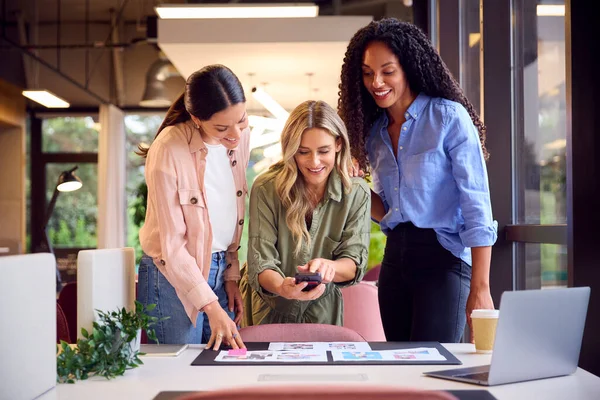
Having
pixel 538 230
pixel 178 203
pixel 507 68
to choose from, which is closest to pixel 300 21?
pixel 507 68

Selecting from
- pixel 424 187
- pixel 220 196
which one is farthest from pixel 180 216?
pixel 424 187

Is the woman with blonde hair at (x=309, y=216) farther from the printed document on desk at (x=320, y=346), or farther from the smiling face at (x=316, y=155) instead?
the printed document on desk at (x=320, y=346)

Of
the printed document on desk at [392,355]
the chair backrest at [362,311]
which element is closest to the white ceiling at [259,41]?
the chair backrest at [362,311]

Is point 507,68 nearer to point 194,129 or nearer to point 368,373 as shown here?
point 194,129

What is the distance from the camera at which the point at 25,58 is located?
1284 centimetres

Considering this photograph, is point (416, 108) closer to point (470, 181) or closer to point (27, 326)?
point (470, 181)

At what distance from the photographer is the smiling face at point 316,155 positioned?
2.62 m

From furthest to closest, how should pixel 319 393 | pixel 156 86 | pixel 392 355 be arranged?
pixel 156 86
pixel 392 355
pixel 319 393

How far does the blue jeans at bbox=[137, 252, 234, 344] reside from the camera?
2.51m

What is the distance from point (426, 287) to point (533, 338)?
33.1 inches

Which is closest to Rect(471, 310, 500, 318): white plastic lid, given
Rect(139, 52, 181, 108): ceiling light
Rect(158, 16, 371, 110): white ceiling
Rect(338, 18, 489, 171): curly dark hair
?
Rect(338, 18, 489, 171): curly dark hair

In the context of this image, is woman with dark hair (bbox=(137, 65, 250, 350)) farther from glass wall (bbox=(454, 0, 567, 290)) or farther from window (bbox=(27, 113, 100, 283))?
window (bbox=(27, 113, 100, 283))

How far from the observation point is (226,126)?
8.30 ft

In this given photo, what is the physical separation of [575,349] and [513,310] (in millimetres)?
283
